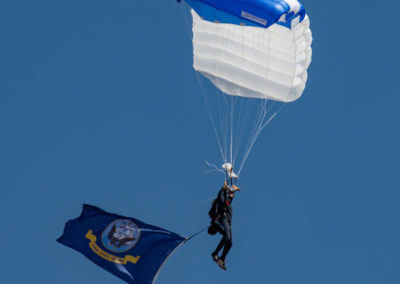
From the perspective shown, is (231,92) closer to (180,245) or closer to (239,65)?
(239,65)

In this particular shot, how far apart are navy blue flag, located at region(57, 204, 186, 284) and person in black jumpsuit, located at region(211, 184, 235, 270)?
4.65 ft

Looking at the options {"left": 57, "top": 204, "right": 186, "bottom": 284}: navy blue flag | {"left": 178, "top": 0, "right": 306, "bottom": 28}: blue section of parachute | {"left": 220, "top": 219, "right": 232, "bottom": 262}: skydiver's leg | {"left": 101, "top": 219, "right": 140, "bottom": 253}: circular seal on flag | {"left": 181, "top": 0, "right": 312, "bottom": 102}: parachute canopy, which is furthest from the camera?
{"left": 101, "top": 219, "right": 140, "bottom": 253}: circular seal on flag

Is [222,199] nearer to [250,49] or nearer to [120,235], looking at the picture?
[120,235]

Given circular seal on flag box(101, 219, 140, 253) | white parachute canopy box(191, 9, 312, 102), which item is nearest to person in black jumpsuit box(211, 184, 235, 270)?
circular seal on flag box(101, 219, 140, 253)

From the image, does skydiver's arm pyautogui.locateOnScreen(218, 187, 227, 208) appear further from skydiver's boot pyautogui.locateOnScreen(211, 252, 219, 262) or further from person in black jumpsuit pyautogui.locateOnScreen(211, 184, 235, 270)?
skydiver's boot pyautogui.locateOnScreen(211, 252, 219, 262)

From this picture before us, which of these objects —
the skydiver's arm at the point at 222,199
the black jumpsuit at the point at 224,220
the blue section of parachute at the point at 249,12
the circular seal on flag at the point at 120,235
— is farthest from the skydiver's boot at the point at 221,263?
the blue section of parachute at the point at 249,12

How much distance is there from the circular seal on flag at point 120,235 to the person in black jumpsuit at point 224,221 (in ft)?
8.78

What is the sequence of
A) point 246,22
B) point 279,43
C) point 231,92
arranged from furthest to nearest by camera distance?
point 231,92 → point 279,43 → point 246,22

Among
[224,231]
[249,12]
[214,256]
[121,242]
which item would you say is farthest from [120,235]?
[249,12]

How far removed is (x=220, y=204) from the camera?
2050 cm

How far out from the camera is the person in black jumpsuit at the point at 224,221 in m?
20.4

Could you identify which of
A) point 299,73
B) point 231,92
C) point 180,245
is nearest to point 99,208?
point 180,245

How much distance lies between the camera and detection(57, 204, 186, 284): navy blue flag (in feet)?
70.3

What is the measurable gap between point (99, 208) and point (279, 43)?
657 centimetres
